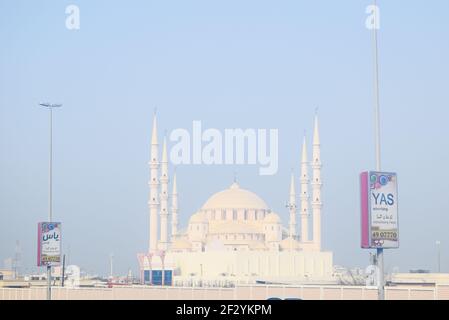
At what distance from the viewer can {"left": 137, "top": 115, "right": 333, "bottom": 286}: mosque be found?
70.4 m

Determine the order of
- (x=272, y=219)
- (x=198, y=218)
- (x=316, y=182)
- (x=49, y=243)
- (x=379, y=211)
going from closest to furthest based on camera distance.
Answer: (x=379, y=211), (x=49, y=243), (x=316, y=182), (x=272, y=219), (x=198, y=218)

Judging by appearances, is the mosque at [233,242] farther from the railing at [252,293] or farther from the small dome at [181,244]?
the railing at [252,293]

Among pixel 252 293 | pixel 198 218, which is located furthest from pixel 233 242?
pixel 252 293

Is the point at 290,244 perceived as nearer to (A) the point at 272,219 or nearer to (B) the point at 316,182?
(A) the point at 272,219

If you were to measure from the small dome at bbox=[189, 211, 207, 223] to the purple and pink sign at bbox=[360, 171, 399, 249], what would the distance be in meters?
58.7

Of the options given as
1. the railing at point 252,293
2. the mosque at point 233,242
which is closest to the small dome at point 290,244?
the mosque at point 233,242

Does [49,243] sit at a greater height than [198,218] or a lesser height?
lesser

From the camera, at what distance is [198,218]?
255ft

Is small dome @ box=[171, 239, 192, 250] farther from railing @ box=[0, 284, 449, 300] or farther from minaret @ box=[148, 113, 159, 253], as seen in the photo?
railing @ box=[0, 284, 449, 300]

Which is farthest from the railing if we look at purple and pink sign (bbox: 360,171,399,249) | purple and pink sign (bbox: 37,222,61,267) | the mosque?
the mosque

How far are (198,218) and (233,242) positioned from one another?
3.90m

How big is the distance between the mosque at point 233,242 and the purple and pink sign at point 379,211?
4601 cm

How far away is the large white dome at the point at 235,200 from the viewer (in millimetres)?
78875
